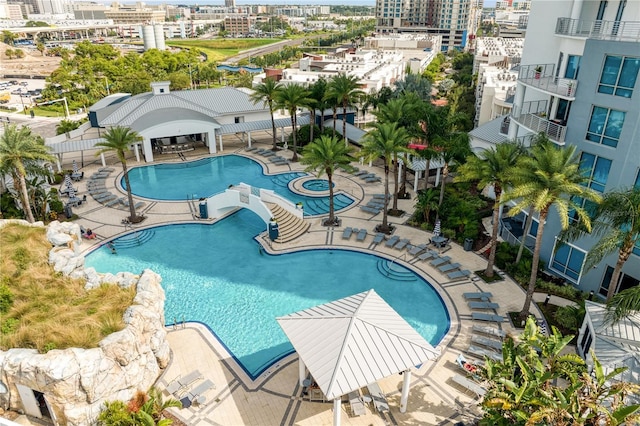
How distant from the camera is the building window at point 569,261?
2702 cm

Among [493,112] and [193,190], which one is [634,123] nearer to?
[493,112]

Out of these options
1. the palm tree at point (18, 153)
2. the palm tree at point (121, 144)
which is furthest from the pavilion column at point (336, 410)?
the palm tree at point (18, 153)

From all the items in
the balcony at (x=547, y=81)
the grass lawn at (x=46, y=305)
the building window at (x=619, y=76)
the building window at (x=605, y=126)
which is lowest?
the grass lawn at (x=46, y=305)

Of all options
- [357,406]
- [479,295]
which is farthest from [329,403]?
[479,295]

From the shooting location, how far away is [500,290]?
27.1m

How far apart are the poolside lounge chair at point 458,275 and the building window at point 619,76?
13.2 meters

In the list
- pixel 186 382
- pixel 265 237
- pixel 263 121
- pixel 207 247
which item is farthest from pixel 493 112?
pixel 186 382

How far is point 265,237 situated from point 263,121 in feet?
82.2

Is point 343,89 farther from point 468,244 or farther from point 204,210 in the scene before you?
point 468,244

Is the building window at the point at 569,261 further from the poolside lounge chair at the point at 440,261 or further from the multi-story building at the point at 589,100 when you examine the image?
the poolside lounge chair at the point at 440,261

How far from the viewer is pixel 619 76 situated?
23.1 m

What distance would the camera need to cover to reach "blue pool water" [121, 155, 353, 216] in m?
40.2

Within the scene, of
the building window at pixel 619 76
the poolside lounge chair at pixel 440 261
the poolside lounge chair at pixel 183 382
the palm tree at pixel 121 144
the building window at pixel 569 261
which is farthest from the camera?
the palm tree at pixel 121 144

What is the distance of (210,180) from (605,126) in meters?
34.5
